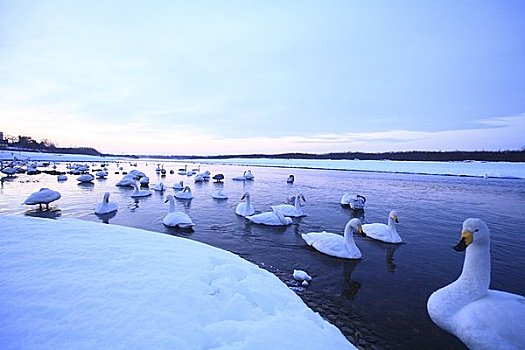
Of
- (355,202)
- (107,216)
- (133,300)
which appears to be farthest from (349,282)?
(107,216)

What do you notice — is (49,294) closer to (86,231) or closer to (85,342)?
(85,342)

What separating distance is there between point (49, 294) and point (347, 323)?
3.95 metres

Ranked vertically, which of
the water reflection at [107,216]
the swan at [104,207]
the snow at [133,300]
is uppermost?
the snow at [133,300]

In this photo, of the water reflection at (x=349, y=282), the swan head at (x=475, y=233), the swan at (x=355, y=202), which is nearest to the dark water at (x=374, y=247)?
the water reflection at (x=349, y=282)

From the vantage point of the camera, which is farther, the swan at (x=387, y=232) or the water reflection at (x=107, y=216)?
the water reflection at (x=107, y=216)

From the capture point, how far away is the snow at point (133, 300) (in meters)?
1.61

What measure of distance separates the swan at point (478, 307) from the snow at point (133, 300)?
2.16 m

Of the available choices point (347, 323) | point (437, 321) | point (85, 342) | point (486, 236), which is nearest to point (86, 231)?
point (85, 342)

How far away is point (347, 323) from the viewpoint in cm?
418

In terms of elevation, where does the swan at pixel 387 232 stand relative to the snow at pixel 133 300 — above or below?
below

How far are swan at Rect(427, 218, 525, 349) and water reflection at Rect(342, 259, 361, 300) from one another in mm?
1491

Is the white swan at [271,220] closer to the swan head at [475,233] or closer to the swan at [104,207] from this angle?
the swan at [104,207]

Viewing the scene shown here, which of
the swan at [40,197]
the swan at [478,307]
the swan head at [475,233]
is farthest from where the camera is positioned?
the swan at [40,197]

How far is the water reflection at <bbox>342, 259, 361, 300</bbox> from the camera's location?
16.8 feet
